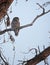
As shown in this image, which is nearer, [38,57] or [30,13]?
[38,57]

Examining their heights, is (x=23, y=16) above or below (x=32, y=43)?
above

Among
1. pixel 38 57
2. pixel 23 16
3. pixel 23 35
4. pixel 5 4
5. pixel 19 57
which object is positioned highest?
pixel 5 4

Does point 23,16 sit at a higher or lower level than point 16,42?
higher

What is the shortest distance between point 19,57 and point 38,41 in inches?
7.3

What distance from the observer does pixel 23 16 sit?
1.09m

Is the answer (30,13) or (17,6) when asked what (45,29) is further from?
(17,6)

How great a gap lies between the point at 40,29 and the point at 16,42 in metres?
0.22

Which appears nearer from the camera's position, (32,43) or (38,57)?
(38,57)

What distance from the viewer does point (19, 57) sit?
3.45 feet

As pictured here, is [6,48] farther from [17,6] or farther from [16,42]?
[17,6]

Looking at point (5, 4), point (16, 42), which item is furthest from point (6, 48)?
point (5, 4)

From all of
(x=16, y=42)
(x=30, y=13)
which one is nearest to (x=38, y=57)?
(x=16, y=42)

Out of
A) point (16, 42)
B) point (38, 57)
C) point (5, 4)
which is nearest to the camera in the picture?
point (5, 4)

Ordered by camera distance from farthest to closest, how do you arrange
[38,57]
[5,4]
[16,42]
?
[16,42]
[38,57]
[5,4]
